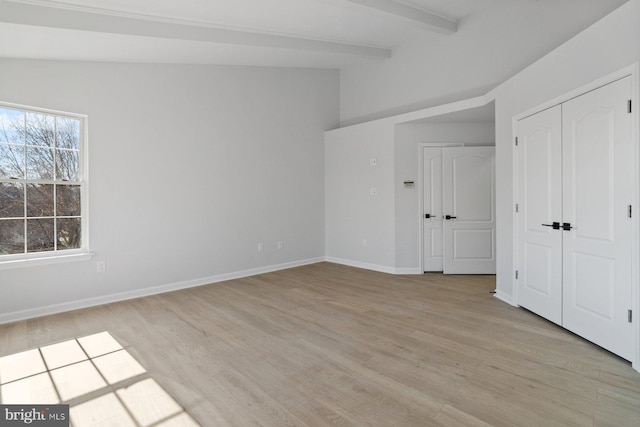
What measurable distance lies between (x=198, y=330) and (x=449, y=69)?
4992mm

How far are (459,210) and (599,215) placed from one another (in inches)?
109

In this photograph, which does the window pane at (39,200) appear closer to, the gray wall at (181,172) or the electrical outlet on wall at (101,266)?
the gray wall at (181,172)

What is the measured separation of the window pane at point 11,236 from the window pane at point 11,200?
76 millimetres

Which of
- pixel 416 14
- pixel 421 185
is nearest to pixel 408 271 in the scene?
pixel 421 185

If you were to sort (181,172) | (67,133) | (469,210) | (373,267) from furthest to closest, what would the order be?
1. (373,267)
2. (469,210)
3. (181,172)
4. (67,133)

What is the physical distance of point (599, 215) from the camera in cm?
279

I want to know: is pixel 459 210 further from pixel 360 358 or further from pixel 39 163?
pixel 39 163

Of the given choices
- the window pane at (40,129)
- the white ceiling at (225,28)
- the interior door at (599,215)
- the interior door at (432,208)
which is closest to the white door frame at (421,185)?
the interior door at (432,208)

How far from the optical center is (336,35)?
5039 millimetres

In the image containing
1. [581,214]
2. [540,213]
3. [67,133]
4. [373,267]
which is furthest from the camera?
[373,267]

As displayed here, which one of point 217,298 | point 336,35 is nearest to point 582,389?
point 217,298

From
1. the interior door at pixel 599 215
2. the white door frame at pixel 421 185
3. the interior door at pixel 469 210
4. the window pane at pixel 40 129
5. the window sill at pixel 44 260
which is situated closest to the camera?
the interior door at pixel 599 215

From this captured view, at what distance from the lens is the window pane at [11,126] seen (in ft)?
11.9

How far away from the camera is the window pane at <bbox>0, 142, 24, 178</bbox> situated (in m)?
3.66
